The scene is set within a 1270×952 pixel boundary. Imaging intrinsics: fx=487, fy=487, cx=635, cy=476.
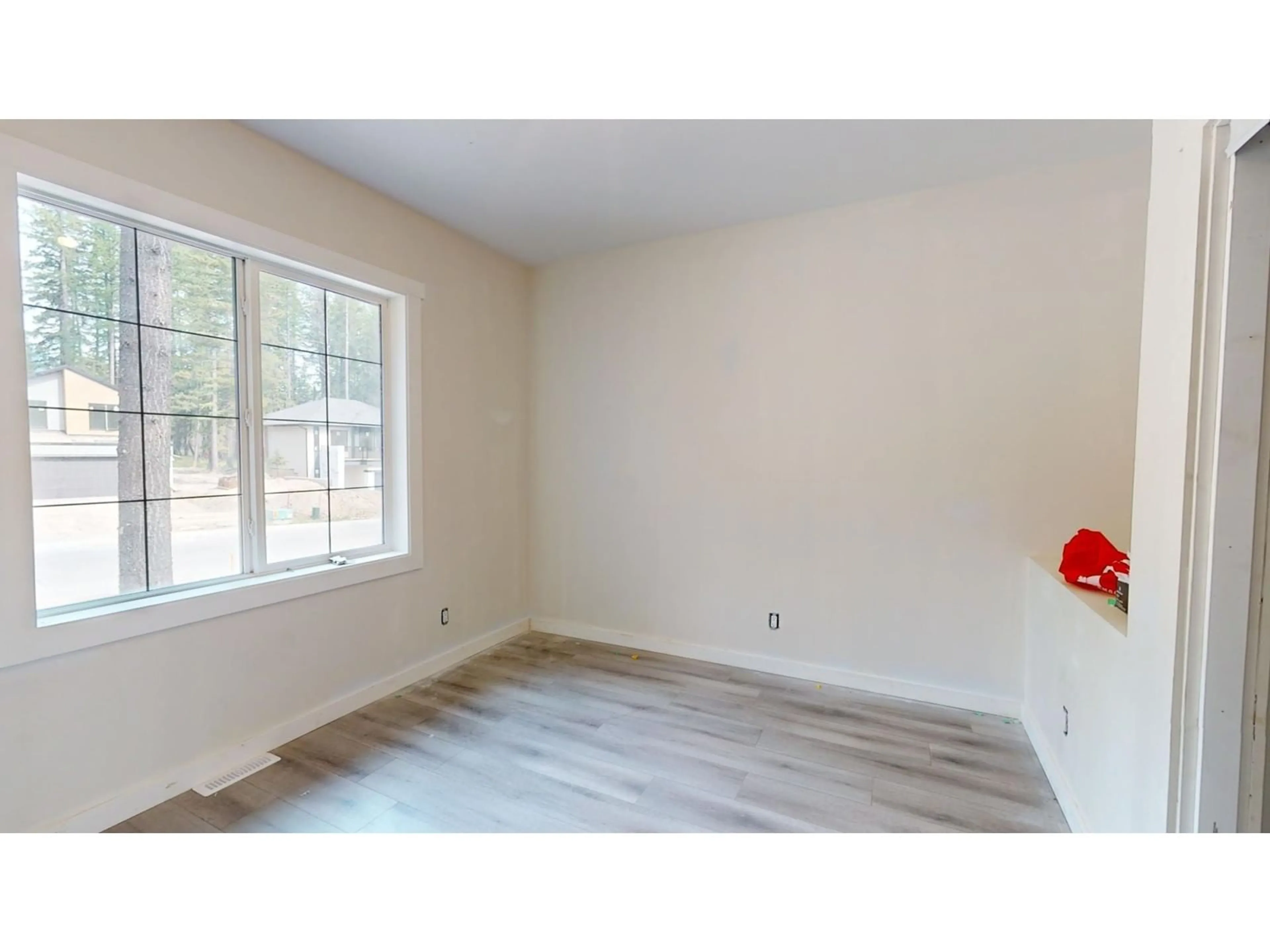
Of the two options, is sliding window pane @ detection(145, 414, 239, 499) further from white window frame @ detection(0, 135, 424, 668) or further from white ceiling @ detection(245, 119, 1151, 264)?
white ceiling @ detection(245, 119, 1151, 264)

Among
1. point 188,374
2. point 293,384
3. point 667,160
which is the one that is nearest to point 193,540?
point 188,374

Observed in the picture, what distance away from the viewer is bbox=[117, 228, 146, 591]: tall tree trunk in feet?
6.07

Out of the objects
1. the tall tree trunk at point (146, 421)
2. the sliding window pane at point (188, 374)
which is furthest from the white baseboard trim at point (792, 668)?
the sliding window pane at point (188, 374)

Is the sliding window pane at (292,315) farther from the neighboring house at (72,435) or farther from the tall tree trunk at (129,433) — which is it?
the neighboring house at (72,435)

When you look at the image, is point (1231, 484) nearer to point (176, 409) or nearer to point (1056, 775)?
point (1056, 775)

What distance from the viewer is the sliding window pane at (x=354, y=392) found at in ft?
8.68

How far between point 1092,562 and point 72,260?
399 centimetres

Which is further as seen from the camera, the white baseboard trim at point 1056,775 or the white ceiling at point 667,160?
the white ceiling at point 667,160

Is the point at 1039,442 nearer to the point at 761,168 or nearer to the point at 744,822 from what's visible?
the point at 761,168

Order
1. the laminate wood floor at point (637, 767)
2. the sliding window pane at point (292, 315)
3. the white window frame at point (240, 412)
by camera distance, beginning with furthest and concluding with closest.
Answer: the sliding window pane at point (292, 315) < the laminate wood floor at point (637, 767) < the white window frame at point (240, 412)

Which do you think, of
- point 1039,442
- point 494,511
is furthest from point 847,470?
point 494,511

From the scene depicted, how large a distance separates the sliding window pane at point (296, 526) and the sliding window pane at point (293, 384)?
1.34 feet

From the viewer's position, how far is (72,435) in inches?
68.1

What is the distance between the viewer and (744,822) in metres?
1.77
